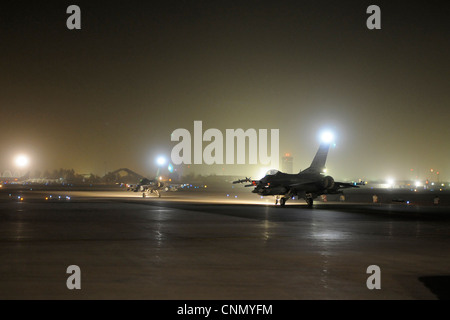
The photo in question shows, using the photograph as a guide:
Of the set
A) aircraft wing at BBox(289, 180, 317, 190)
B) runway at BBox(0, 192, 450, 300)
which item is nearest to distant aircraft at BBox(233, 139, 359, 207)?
aircraft wing at BBox(289, 180, 317, 190)

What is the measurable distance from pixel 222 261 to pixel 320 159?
35.2 m

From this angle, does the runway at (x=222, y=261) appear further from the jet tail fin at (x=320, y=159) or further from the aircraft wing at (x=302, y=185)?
the jet tail fin at (x=320, y=159)

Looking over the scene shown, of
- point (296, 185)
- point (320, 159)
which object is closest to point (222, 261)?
point (296, 185)

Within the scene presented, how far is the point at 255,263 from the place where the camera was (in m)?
14.6

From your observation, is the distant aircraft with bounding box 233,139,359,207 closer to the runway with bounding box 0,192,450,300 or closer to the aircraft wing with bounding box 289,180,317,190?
the aircraft wing with bounding box 289,180,317,190

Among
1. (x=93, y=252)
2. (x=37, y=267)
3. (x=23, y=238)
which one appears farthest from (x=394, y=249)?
(x=23, y=238)

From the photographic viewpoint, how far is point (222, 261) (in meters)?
15.0

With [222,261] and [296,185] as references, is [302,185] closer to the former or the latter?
[296,185]

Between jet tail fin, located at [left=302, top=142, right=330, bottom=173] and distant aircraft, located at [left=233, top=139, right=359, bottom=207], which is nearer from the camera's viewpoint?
distant aircraft, located at [left=233, top=139, right=359, bottom=207]

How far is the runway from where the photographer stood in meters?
10.9

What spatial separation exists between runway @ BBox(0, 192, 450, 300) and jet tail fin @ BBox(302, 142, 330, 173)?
71.8 feet

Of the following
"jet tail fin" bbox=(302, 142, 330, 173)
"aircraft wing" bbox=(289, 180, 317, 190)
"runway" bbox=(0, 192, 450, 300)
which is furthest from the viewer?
"jet tail fin" bbox=(302, 142, 330, 173)
